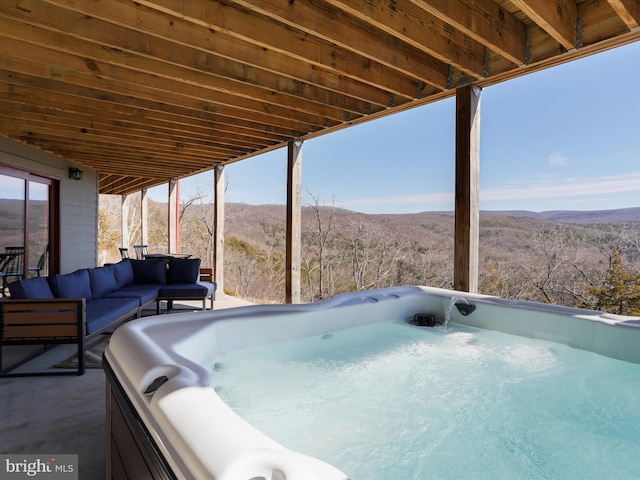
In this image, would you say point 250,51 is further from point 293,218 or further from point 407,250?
point 407,250

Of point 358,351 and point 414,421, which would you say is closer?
point 414,421

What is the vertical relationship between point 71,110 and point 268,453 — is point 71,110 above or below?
above

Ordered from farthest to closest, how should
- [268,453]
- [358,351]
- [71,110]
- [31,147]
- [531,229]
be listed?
[531,229] < [31,147] < [71,110] < [358,351] < [268,453]

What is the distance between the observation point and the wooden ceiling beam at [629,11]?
68.6 inches

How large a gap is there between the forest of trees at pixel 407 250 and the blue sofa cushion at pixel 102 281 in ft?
17.3

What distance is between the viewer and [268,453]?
772mm

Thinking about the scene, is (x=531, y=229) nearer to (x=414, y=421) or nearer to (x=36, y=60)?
(x=414, y=421)

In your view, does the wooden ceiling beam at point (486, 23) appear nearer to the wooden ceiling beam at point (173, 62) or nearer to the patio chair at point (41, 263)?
the wooden ceiling beam at point (173, 62)

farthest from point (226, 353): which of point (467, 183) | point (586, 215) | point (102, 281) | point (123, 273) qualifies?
point (586, 215)

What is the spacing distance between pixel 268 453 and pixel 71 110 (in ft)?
11.8

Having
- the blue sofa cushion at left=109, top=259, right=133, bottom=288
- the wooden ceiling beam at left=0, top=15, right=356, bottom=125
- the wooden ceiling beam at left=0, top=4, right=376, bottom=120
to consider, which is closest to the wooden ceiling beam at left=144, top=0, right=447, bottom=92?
the wooden ceiling beam at left=0, top=4, right=376, bottom=120

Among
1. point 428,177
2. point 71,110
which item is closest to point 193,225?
point 428,177

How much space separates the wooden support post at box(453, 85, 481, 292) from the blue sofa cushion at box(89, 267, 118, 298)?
11.1 feet

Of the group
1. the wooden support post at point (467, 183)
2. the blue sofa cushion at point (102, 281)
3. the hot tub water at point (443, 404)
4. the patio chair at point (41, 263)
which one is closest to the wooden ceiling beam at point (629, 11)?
the wooden support post at point (467, 183)
